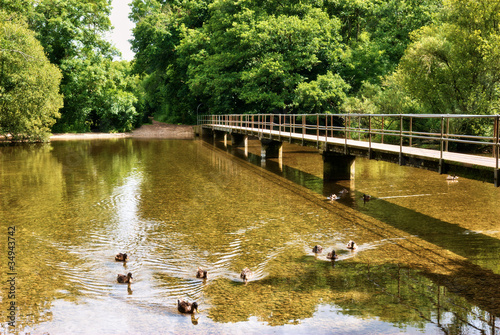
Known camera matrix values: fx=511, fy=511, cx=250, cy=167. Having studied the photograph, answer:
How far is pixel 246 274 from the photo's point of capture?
27.1 feet

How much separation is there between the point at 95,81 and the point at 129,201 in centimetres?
3711

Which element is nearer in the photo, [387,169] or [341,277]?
[341,277]

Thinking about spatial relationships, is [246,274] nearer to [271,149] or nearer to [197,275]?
[197,275]

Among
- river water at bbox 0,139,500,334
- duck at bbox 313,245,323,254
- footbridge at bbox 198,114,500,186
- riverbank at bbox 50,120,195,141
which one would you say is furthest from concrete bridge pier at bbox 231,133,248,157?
duck at bbox 313,245,323,254

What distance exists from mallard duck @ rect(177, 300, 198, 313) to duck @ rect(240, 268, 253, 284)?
1.35m

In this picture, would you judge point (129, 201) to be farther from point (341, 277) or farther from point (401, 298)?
point (401, 298)

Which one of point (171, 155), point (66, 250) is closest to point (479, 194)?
point (66, 250)

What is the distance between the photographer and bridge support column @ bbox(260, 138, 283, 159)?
2688cm

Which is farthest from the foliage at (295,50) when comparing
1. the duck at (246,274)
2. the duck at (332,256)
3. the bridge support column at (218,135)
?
the duck at (246,274)

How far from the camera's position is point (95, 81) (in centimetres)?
4931

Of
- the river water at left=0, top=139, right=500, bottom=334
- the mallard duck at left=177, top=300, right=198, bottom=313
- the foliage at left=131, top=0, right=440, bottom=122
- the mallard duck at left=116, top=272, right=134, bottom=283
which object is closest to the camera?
the river water at left=0, top=139, right=500, bottom=334

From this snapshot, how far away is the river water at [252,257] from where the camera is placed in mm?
6828

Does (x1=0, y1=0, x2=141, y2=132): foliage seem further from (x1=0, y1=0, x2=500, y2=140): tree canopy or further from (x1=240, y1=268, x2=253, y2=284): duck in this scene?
(x1=240, y1=268, x2=253, y2=284): duck

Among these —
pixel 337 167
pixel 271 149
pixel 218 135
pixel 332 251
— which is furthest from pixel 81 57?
pixel 332 251
